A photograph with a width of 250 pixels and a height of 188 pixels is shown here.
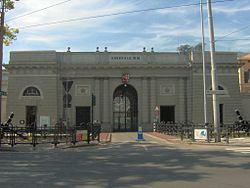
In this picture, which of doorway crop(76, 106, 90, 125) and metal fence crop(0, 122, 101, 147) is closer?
metal fence crop(0, 122, 101, 147)

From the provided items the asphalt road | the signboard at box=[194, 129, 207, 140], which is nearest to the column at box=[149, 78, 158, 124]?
the signboard at box=[194, 129, 207, 140]

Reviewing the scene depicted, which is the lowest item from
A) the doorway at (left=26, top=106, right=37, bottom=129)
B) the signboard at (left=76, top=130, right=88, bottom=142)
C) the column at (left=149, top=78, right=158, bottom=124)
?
the signboard at (left=76, top=130, right=88, bottom=142)

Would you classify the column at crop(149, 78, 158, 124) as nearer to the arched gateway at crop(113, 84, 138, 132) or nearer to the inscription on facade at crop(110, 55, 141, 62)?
the arched gateway at crop(113, 84, 138, 132)

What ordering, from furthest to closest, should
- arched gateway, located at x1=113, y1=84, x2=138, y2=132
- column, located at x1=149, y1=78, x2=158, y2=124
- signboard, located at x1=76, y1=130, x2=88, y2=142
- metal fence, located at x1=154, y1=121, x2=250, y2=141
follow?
arched gateway, located at x1=113, y1=84, x2=138, y2=132 < column, located at x1=149, y1=78, x2=158, y2=124 < metal fence, located at x1=154, y1=121, x2=250, y2=141 < signboard, located at x1=76, y1=130, x2=88, y2=142

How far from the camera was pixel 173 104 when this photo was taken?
177ft

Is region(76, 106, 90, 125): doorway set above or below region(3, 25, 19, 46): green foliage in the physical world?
below

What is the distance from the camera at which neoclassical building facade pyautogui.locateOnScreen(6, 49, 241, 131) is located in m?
52.7

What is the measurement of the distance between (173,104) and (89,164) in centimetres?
4005

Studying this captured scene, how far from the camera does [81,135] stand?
86.9ft

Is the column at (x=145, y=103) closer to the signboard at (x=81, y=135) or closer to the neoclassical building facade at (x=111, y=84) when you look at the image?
the neoclassical building facade at (x=111, y=84)

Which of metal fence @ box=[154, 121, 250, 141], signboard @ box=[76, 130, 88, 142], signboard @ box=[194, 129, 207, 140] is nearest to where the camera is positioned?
signboard @ box=[76, 130, 88, 142]

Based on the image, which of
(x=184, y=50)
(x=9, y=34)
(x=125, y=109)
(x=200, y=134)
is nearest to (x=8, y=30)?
(x=9, y=34)

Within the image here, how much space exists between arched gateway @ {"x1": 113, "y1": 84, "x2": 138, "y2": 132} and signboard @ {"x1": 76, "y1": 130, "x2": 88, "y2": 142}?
2746cm

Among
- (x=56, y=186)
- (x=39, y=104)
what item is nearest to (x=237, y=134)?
(x=56, y=186)
